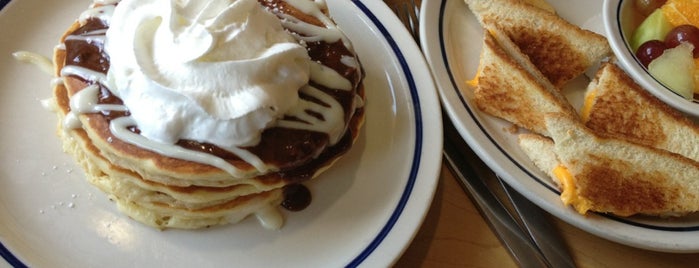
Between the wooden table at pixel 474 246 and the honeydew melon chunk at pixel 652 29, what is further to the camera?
the honeydew melon chunk at pixel 652 29

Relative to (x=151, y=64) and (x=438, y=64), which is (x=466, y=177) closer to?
(x=438, y=64)

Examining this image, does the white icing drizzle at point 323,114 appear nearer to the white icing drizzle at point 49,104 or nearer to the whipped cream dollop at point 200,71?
the whipped cream dollop at point 200,71

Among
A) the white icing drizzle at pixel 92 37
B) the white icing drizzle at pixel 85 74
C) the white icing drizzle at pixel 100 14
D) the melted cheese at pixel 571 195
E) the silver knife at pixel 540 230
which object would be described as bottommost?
the silver knife at pixel 540 230

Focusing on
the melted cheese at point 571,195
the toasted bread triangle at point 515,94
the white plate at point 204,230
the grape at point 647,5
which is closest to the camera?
the white plate at point 204,230

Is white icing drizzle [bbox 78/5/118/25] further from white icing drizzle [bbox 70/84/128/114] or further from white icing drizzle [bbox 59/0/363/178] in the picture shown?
white icing drizzle [bbox 70/84/128/114]

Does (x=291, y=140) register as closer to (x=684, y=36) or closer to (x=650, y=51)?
(x=650, y=51)

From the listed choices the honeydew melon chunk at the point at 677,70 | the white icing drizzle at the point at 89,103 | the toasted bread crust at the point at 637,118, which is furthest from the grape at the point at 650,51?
the white icing drizzle at the point at 89,103

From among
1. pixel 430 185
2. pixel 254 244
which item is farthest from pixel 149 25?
pixel 430 185

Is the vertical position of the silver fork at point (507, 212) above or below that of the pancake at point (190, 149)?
below

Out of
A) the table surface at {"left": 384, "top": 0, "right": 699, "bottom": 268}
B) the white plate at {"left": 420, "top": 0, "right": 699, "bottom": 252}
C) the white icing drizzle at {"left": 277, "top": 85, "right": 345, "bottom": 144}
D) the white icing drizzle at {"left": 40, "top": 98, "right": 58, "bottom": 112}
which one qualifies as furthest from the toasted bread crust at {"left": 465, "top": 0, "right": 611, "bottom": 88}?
the white icing drizzle at {"left": 40, "top": 98, "right": 58, "bottom": 112}
